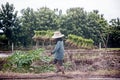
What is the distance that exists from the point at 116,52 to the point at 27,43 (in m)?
2.62

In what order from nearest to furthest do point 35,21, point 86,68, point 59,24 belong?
point 35,21 → point 86,68 → point 59,24

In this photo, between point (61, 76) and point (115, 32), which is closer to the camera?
point (61, 76)

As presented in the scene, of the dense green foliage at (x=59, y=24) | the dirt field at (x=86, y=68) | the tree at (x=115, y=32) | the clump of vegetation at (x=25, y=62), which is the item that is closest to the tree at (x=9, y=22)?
the dense green foliage at (x=59, y=24)

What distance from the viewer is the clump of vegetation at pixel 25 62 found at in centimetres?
683

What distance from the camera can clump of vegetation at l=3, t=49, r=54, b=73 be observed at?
6832 mm

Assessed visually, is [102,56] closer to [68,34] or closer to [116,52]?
[116,52]

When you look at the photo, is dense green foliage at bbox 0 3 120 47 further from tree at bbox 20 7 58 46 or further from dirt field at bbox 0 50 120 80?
dirt field at bbox 0 50 120 80

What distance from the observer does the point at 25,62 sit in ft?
22.4

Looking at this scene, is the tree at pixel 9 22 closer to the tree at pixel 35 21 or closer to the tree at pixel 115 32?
the tree at pixel 35 21

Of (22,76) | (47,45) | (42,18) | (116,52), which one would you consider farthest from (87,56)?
(22,76)

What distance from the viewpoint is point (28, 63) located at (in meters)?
6.85

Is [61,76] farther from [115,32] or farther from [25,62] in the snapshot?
[115,32]

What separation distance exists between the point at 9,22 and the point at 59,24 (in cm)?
150

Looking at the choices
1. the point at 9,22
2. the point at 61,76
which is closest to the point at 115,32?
the point at 61,76
